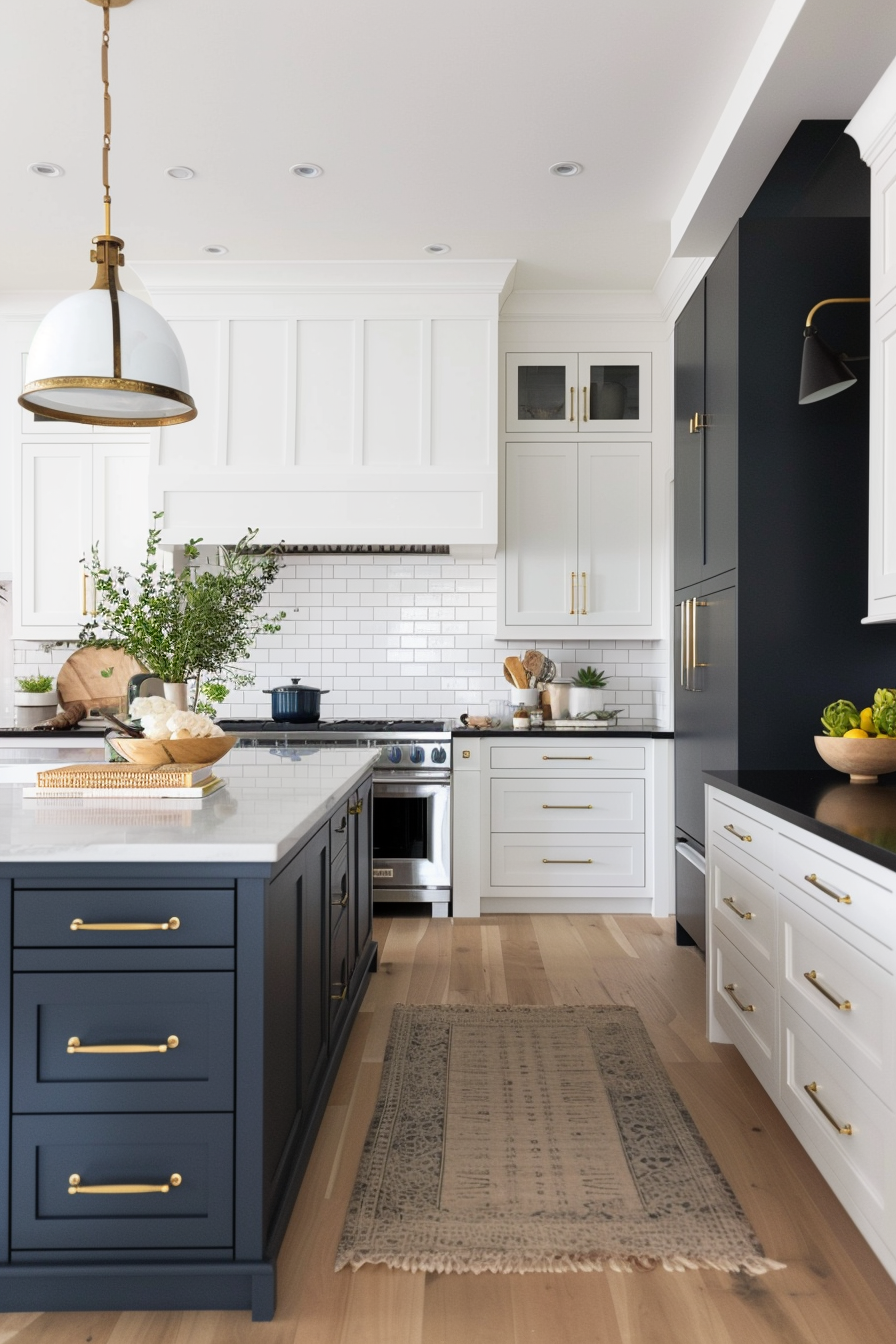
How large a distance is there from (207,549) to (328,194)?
6.28 feet

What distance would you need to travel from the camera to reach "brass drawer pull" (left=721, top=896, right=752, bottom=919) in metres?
2.49

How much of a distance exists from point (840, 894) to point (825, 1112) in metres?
0.45

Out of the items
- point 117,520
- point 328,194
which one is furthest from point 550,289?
point 117,520

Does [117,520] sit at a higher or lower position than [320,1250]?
higher

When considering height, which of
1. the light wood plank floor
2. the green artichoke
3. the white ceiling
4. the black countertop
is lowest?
the light wood plank floor

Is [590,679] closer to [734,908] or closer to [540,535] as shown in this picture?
[540,535]

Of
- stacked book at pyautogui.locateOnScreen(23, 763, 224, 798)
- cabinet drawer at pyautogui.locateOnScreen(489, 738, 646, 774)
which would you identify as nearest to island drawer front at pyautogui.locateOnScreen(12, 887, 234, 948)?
stacked book at pyautogui.locateOnScreen(23, 763, 224, 798)

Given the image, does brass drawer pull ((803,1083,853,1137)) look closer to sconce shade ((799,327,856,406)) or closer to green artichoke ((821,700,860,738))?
green artichoke ((821,700,860,738))

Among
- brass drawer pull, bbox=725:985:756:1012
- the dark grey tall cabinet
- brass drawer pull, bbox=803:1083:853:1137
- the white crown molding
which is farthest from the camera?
the dark grey tall cabinet

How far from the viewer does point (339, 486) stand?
4.75 m

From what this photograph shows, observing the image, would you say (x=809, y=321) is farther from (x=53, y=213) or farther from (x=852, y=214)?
(x=53, y=213)

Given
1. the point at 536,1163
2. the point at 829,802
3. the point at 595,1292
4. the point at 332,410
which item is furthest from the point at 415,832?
the point at 595,1292

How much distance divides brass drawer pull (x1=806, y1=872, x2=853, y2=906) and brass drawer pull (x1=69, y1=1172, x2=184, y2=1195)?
1281 millimetres

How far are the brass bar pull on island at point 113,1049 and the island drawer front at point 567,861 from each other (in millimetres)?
3131
